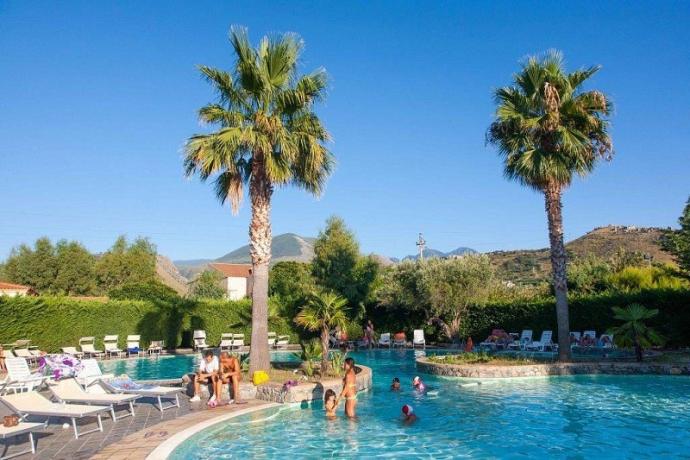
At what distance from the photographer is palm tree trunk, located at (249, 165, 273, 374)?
43.6 ft

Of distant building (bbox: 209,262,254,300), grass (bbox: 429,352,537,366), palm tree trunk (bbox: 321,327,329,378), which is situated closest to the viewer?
palm tree trunk (bbox: 321,327,329,378)

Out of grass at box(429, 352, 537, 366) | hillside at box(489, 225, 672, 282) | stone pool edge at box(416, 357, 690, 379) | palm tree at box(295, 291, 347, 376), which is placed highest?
A: hillside at box(489, 225, 672, 282)

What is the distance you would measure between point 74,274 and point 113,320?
36.6m

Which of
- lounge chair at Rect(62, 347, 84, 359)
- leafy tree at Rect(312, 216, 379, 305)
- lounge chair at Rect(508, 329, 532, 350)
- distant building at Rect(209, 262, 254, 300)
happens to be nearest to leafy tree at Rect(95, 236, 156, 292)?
distant building at Rect(209, 262, 254, 300)

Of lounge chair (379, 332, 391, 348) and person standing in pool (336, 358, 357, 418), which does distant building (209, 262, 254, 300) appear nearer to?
lounge chair (379, 332, 391, 348)

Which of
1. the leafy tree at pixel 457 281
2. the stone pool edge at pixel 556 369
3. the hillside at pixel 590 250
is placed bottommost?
the stone pool edge at pixel 556 369

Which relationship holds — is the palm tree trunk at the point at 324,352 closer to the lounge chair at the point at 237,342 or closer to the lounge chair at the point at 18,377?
the lounge chair at the point at 18,377

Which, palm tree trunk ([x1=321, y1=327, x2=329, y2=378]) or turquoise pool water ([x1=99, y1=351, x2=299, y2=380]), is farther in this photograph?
turquoise pool water ([x1=99, y1=351, x2=299, y2=380])

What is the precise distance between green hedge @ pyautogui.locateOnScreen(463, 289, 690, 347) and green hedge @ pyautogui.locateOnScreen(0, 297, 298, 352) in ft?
35.8

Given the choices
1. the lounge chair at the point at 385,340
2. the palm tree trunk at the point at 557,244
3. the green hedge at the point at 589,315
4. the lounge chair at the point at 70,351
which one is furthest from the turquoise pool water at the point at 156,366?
the green hedge at the point at 589,315

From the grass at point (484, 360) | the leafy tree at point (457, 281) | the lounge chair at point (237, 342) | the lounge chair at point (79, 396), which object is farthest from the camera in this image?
the lounge chair at point (237, 342)

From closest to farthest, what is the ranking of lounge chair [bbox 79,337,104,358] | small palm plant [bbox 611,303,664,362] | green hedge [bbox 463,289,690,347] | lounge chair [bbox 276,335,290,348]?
1. small palm plant [bbox 611,303,664,362]
2. green hedge [bbox 463,289,690,347]
3. lounge chair [bbox 79,337,104,358]
4. lounge chair [bbox 276,335,290,348]

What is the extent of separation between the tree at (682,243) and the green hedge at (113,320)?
19.5m

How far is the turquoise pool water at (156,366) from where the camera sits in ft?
60.1
